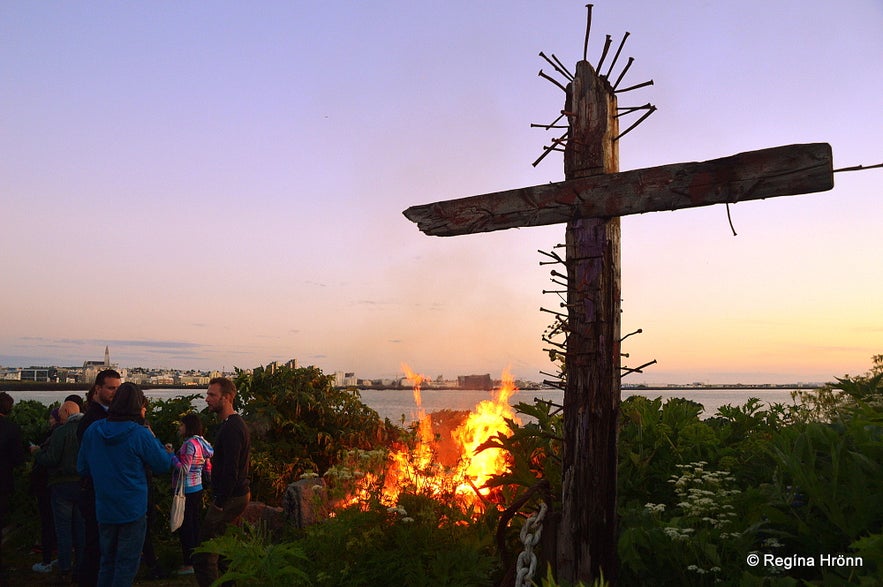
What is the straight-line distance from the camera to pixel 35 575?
9.80 meters

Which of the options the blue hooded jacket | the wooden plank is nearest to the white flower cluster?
the wooden plank

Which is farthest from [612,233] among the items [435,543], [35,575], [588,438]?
[35,575]

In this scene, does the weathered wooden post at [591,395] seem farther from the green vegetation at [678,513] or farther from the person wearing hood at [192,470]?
the person wearing hood at [192,470]

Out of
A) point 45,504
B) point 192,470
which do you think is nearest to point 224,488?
point 192,470

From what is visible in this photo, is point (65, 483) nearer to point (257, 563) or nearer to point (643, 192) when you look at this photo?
point (257, 563)

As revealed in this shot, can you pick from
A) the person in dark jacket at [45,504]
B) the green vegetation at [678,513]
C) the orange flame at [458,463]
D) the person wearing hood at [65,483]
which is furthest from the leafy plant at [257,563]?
the person in dark jacket at [45,504]

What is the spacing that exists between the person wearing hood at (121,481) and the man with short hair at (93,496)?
89cm

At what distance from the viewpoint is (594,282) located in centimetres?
545

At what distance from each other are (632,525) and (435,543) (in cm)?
179

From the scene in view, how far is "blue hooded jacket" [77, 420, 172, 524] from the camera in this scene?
6.57m

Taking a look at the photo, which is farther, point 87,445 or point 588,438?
point 87,445

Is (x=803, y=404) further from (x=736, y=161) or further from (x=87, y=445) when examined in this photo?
(x=87, y=445)

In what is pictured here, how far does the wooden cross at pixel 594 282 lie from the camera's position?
519cm

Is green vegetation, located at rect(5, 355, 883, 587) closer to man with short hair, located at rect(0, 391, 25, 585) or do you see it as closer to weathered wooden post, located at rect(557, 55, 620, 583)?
weathered wooden post, located at rect(557, 55, 620, 583)
